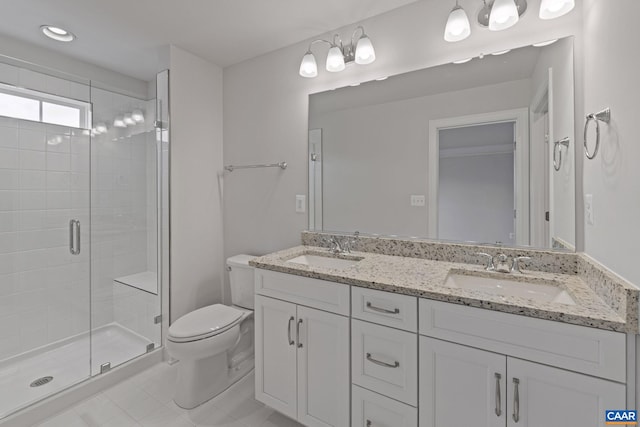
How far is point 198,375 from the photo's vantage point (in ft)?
5.79

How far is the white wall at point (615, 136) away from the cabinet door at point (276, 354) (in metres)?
1.27

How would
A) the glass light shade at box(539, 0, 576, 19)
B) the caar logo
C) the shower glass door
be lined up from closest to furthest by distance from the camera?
the caar logo < the glass light shade at box(539, 0, 576, 19) < the shower glass door

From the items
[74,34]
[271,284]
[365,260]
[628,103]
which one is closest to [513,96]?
[628,103]

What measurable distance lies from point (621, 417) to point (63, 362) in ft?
9.92

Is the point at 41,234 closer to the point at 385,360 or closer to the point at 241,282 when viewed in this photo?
the point at 241,282

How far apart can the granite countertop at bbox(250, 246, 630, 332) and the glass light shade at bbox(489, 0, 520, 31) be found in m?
1.15

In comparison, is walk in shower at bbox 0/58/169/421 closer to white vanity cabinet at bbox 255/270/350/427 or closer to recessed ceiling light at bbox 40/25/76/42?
recessed ceiling light at bbox 40/25/76/42

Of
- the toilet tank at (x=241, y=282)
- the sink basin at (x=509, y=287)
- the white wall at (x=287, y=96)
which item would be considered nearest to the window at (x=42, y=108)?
the white wall at (x=287, y=96)

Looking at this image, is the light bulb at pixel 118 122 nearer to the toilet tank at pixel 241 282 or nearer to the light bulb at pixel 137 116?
the light bulb at pixel 137 116

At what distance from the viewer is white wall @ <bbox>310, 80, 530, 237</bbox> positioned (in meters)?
1.56

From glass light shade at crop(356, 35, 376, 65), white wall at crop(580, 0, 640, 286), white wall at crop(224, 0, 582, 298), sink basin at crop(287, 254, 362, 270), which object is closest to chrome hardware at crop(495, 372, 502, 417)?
white wall at crop(580, 0, 640, 286)

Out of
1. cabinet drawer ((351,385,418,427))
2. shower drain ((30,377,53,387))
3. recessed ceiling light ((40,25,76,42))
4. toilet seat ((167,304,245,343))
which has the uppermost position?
recessed ceiling light ((40,25,76,42))

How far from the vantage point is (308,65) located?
6.32 feet

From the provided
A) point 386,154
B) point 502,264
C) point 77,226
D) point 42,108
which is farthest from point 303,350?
point 42,108
